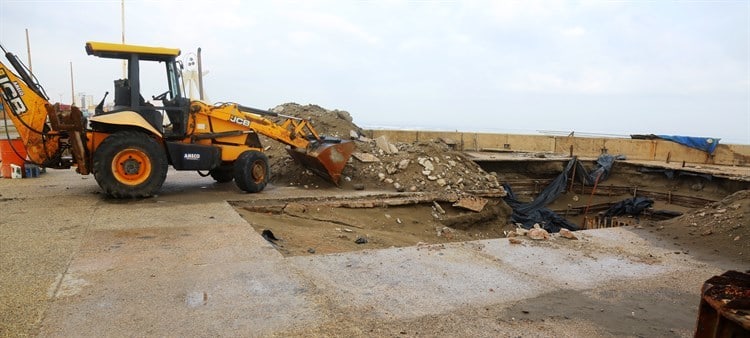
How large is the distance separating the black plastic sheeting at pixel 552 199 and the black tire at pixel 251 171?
620 cm

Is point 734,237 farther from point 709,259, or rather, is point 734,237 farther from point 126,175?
point 126,175

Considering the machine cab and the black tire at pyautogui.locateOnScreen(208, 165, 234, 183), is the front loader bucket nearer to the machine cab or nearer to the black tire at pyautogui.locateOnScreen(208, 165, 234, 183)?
the black tire at pyautogui.locateOnScreen(208, 165, 234, 183)

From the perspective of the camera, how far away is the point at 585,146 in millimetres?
19297

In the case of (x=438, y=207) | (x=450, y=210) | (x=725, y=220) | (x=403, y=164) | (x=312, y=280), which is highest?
(x=403, y=164)

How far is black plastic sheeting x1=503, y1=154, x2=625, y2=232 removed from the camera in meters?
13.1

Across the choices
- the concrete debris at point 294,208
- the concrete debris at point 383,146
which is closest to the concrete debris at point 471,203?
the concrete debris at point 383,146

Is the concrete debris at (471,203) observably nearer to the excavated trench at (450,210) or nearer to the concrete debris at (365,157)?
the excavated trench at (450,210)

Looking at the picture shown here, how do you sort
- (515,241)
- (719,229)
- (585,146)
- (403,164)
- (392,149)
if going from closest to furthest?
(515,241) → (719,229) → (403,164) → (392,149) → (585,146)

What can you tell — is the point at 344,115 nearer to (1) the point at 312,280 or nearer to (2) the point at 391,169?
(2) the point at 391,169

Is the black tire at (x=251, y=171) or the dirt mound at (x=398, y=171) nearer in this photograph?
the black tire at (x=251, y=171)

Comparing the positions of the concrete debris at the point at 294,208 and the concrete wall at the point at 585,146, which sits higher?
the concrete wall at the point at 585,146

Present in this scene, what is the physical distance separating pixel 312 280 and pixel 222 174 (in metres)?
6.63

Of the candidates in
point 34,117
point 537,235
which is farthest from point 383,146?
point 34,117

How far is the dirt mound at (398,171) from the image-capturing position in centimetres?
1073
